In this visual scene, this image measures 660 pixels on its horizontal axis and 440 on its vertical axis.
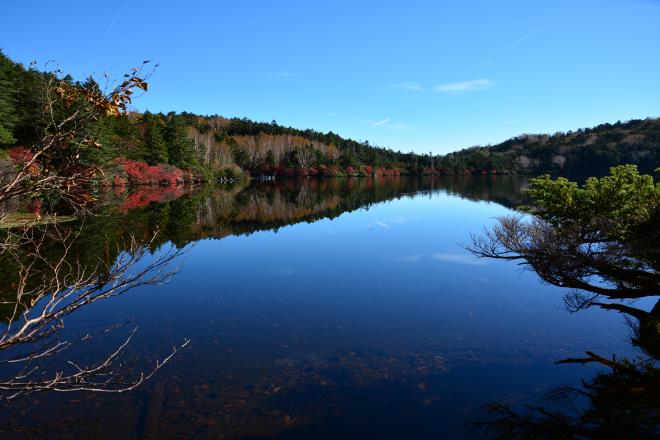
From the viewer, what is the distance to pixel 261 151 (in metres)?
132

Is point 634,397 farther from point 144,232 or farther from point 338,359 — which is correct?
point 144,232

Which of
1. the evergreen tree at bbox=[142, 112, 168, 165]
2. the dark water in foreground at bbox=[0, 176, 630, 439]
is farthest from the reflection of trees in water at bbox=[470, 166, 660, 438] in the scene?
the evergreen tree at bbox=[142, 112, 168, 165]

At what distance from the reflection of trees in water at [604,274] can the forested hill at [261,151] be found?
32567 mm

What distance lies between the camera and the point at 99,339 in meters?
12.5

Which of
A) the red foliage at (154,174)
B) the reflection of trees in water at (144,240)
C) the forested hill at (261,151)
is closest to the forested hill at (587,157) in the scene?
the forested hill at (261,151)

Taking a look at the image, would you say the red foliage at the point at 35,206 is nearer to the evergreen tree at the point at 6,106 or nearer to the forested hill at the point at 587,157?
the evergreen tree at the point at 6,106

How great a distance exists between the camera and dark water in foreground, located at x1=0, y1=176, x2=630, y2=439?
8656 mm

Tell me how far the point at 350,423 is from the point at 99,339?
336 inches

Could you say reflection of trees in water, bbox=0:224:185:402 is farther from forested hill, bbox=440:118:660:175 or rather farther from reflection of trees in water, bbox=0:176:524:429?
forested hill, bbox=440:118:660:175

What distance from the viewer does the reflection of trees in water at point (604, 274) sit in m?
8.59

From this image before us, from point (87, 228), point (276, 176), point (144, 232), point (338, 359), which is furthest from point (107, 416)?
point (276, 176)

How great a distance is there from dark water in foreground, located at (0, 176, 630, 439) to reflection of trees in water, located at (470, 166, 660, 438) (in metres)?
0.62

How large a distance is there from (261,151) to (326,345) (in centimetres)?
12450

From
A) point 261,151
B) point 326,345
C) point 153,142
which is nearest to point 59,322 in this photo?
point 326,345
